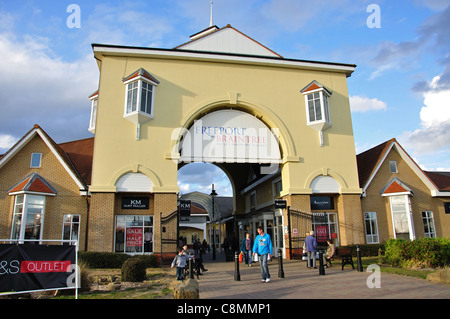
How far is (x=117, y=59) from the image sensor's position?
21.2 metres

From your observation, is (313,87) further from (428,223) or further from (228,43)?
(428,223)

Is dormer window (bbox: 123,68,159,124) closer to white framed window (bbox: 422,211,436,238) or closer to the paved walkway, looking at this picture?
the paved walkway

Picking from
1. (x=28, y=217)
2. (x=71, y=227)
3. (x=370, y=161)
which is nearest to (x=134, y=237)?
(x=71, y=227)

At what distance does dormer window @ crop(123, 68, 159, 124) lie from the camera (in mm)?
19938

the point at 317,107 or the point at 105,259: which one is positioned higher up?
the point at 317,107

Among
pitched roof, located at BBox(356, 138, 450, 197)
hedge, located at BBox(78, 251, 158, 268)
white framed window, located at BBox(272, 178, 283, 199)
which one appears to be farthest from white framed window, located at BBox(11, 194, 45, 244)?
pitched roof, located at BBox(356, 138, 450, 197)

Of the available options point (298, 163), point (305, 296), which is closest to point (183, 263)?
point (305, 296)

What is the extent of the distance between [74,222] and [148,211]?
433 centimetres

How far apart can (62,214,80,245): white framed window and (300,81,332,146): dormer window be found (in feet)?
51.0

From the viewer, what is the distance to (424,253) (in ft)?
46.4

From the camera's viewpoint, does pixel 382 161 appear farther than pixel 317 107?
Yes

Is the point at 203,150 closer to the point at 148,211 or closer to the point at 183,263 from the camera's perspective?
the point at 148,211

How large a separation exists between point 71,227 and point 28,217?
230 centimetres
